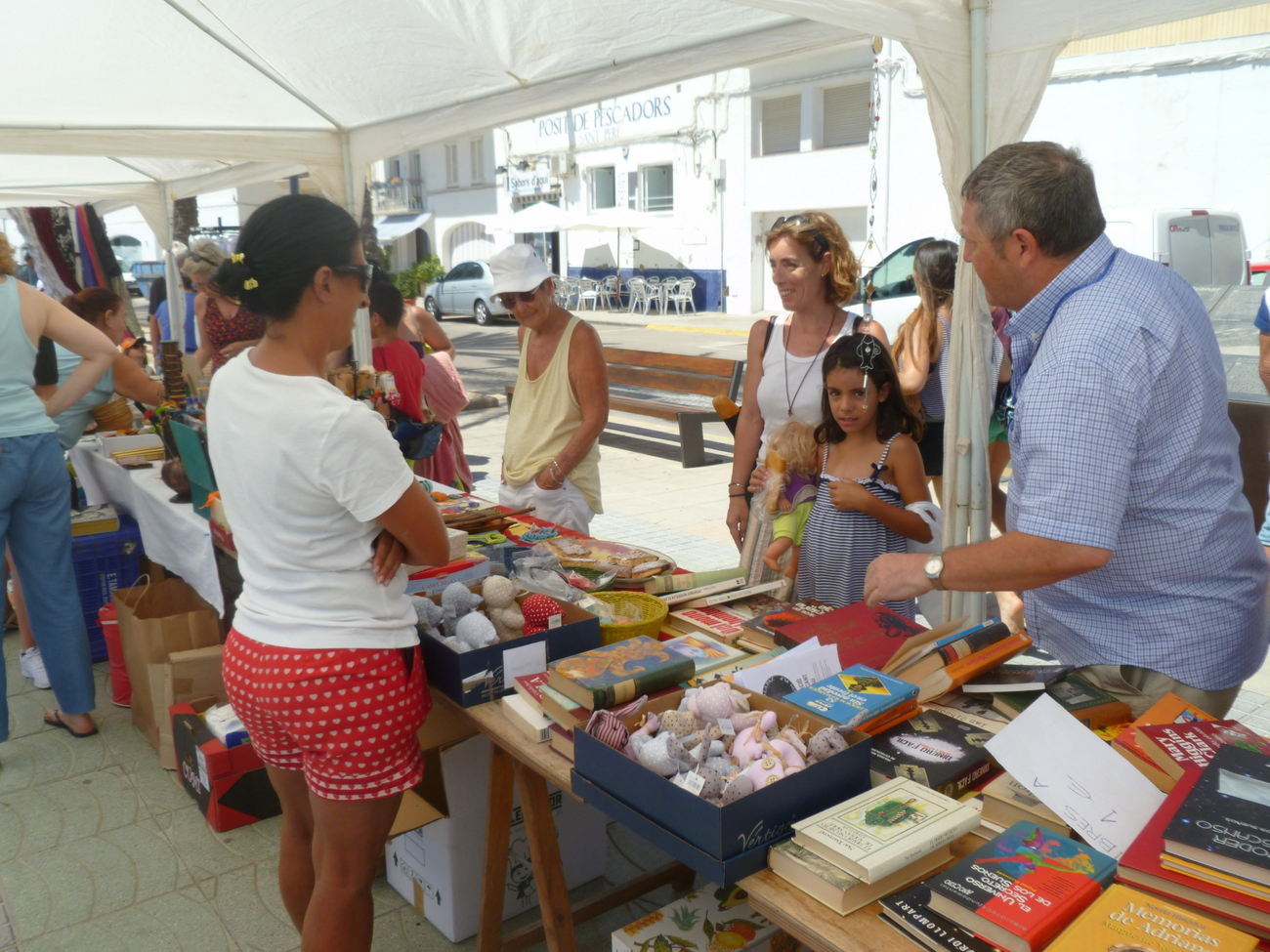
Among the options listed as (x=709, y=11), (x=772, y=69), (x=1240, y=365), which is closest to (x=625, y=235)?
(x=772, y=69)

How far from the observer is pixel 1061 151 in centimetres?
164

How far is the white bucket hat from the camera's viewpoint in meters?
3.26

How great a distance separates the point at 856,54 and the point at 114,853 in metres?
20.0

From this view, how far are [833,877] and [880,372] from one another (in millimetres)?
1781

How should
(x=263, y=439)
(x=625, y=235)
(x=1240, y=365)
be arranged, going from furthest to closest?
(x=625, y=235), (x=1240, y=365), (x=263, y=439)

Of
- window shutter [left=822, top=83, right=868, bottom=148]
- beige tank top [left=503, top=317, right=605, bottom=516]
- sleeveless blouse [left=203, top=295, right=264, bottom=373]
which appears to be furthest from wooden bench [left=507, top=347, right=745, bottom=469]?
window shutter [left=822, top=83, right=868, bottom=148]

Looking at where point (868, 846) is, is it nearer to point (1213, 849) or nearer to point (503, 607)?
point (1213, 849)

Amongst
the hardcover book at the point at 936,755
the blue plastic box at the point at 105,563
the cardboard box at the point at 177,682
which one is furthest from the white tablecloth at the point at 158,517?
the hardcover book at the point at 936,755

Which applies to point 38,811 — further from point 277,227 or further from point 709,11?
point 709,11

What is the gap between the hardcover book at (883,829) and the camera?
123 cm

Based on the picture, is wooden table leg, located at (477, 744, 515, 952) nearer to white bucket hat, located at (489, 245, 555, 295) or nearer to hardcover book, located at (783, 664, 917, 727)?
hardcover book, located at (783, 664, 917, 727)

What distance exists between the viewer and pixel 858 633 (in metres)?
2.01

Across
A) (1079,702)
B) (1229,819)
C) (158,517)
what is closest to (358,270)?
(1079,702)

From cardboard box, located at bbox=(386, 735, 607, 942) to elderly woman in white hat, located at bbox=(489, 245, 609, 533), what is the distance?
121 centimetres
